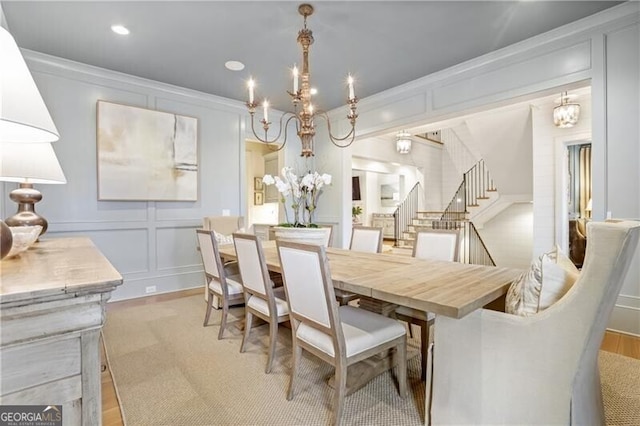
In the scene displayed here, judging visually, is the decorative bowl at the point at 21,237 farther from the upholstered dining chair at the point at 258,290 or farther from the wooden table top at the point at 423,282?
the wooden table top at the point at 423,282

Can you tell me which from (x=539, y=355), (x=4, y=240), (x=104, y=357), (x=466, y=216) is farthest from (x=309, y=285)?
(x=466, y=216)

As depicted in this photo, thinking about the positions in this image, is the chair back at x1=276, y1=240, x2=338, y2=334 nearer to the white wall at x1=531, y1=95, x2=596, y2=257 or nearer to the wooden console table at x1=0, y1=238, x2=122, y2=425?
the wooden console table at x1=0, y1=238, x2=122, y2=425

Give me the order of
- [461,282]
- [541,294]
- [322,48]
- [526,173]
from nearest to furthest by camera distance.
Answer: [541,294]
[461,282]
[322,48]
[526,173]

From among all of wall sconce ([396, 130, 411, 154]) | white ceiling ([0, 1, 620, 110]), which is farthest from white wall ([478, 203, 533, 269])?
white ceiling ([0, 1, 620, 110])

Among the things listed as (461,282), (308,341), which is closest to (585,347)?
(461,282)

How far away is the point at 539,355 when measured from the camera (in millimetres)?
1227

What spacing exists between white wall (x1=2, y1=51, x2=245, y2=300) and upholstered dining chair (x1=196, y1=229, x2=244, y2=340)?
5.15ft

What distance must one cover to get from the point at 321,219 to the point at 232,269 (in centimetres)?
249

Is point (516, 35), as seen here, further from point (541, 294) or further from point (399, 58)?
point (541, 294)

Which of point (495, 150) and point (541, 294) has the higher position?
point (495, 150)

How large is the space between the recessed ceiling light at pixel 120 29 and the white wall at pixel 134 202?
3.46 ft

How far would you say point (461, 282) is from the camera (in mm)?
1596

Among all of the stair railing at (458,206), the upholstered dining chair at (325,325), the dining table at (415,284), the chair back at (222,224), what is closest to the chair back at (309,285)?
the upholstered dining chair at (325,325)

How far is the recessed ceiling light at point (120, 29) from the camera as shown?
2.63 m
